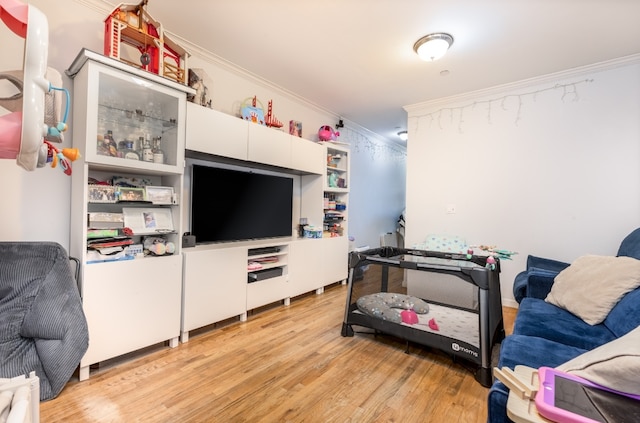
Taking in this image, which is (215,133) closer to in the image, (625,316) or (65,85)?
(65,85)

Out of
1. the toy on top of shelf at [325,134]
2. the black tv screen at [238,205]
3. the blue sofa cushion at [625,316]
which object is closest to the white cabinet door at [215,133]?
the black tv screen at [238,205]

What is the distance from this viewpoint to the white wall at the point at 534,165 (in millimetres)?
2756

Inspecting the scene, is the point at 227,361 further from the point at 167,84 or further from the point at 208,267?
the point at 167,84

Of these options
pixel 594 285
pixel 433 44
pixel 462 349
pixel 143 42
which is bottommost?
pixel 462 349

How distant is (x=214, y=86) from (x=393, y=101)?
2.21 metres

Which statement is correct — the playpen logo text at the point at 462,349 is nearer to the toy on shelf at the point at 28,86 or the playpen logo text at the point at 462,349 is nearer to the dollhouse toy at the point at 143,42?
the toy on shelf at the point at 28,86

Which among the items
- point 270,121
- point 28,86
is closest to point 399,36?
point 270,121

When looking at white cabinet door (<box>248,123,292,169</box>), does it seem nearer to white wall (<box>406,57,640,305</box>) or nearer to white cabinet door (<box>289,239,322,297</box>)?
white cabinet door (<box>289,239,322,297</box>)

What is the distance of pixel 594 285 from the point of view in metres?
1.74

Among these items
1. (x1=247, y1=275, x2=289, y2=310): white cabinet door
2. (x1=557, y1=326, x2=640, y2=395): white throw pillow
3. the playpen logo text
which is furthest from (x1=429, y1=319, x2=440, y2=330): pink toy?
(x1=247, y1=275, x2=289, y2=310): white cabinet door

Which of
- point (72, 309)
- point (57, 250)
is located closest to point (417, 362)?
point (72, 309)

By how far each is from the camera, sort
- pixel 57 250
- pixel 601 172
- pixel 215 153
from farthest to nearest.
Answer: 1. pixel 601 172
2. pixel 215 153
3. pixel 57 250

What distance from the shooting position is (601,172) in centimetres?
282

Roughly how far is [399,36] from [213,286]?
2594 mm
